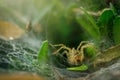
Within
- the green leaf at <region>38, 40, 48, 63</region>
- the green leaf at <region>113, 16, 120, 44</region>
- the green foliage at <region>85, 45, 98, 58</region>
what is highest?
the green leaf at <region>113, 16, 120, 44</region>

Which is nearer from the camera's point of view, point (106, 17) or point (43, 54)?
point (43, 54)

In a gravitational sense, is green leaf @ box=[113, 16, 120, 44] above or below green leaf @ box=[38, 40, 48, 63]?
above

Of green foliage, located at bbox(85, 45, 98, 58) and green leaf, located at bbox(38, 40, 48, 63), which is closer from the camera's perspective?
green leaf, located at bbox(38, 40, 48, 63)

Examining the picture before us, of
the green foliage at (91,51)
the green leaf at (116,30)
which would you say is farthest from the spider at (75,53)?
the green leaf at (116,30)

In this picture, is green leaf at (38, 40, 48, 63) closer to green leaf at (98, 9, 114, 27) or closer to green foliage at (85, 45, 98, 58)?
green foliage at (85, 45, 98, 58)

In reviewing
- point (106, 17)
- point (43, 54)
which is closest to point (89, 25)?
point (106, 17)

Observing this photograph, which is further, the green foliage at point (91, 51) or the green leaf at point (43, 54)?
the green foliage at point (91, 51)

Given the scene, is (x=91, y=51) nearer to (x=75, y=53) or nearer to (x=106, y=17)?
(x=75, y=53)

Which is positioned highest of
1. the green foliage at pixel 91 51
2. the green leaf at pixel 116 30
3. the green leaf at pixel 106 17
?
the green leaf at pixel 106 17

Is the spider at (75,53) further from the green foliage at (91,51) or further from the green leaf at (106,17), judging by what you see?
the green leaf at (106,17)

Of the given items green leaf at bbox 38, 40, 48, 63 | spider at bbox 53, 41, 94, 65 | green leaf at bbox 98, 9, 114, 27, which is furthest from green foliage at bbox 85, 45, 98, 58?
green leaf at bbox 38, 40, 48, 63
